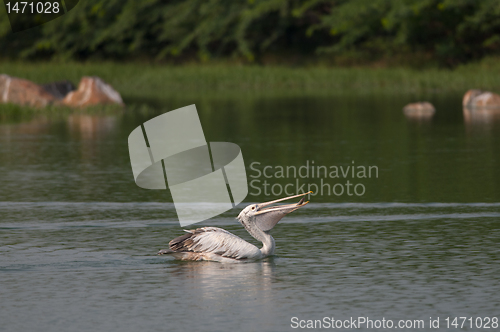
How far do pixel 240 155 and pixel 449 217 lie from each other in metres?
5.75

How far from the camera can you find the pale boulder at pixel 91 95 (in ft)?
79.8

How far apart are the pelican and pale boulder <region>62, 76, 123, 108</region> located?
55.2ft

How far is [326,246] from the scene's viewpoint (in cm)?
832

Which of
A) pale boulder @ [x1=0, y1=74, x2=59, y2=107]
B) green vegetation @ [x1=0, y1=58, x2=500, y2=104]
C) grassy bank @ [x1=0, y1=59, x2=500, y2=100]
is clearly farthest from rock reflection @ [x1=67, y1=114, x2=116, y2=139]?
grassy bank @ [x1=0, y1=59, x2=500, y2=100]

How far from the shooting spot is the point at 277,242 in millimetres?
8547

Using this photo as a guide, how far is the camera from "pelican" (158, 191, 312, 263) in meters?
7.57

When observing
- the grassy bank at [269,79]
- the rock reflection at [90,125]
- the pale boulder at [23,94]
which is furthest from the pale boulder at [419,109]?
the pale boulder at [23,94]

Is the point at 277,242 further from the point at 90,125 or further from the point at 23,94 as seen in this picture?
the point at 23,94

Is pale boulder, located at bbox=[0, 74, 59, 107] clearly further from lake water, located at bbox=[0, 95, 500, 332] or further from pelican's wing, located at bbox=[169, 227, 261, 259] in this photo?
pelican's wing, located at bbox=[169, 227, 261, 259]

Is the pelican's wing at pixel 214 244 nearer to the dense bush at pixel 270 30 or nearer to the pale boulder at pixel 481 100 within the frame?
the pale boulder at pixel 481 100

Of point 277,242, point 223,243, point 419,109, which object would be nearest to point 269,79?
point 419,109

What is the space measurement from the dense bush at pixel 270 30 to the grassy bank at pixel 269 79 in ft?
6.85

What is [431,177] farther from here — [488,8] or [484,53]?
[484,53]

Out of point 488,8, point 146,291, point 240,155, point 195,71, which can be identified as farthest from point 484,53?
point 146,291
